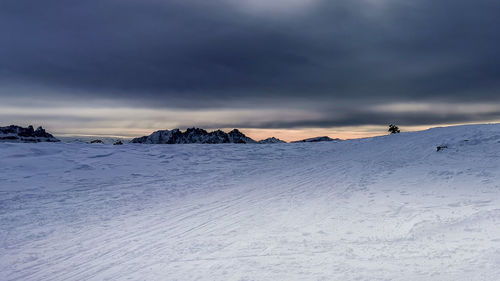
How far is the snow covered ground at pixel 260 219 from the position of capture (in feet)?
19.6

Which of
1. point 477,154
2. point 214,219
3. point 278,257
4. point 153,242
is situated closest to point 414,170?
point 477,154

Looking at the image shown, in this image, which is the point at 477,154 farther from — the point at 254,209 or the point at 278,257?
the point at 278,257

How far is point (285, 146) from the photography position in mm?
26984

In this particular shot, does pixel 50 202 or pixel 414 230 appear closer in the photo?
pixel 414 230

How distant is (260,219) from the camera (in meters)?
8.66

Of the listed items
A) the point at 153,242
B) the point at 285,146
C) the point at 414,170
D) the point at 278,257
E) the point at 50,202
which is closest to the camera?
the point at 278,257

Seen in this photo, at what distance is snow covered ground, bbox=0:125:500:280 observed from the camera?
235 inches

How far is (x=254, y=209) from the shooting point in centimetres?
966

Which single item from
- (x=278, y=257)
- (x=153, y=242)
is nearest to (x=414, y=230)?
(x=278, y=257)

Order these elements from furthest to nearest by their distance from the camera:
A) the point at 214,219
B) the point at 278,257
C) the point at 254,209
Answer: the point at 254,209 → the point at 214,219 → the point at 278,257

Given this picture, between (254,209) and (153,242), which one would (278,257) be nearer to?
(153,242)

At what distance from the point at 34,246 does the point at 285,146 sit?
20735 millimetres

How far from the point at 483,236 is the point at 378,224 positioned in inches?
75.4

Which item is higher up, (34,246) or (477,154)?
(477,154)
